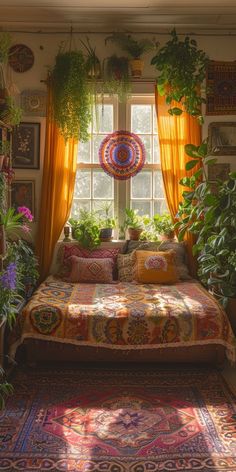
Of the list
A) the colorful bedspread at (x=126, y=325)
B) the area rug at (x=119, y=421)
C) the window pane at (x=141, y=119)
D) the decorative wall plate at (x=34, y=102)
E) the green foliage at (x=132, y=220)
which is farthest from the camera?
the window pane at (x=141, y=119)

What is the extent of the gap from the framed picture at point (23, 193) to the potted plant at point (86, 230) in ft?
1.57

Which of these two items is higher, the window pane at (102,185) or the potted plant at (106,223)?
the window pane at (102,185)

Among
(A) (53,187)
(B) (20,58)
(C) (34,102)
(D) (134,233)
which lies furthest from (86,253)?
(B) (20,58)

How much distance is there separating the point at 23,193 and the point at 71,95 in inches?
44.9

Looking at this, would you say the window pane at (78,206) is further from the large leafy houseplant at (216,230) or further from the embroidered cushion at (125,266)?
the large leafy houseplant at (216,230)

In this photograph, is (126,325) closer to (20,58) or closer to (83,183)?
(83,183)

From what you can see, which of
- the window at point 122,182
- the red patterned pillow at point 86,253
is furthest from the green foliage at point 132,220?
the red patterned pillow at point 86,253

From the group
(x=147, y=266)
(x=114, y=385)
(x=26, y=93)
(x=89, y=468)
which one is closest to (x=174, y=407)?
(x=114, y=385)

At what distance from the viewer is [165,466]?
2451mm

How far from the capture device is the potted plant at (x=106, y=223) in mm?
5074

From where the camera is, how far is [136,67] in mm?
4941

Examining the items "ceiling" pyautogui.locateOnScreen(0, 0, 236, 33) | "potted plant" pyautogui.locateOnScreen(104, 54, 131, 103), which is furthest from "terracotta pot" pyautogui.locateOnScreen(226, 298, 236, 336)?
"ceiling" pyautogui.locateOnScreen(0, 0, 236, 33)

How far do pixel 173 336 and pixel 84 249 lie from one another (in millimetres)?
1679

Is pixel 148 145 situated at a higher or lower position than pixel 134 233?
higher
